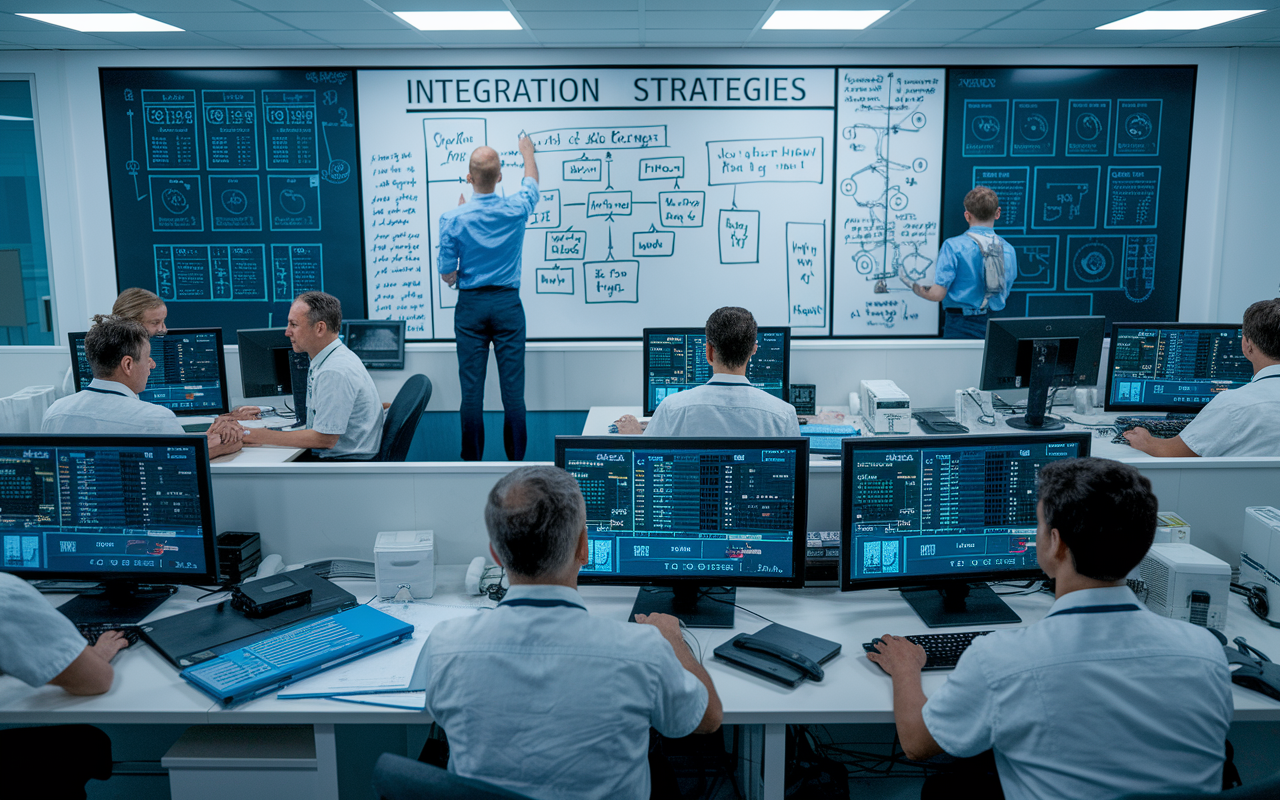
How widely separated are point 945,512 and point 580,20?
330cm

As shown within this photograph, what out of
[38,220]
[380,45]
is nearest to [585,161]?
[380,45]

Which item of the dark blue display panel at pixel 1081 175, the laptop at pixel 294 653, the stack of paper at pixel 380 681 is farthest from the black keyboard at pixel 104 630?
the dark blue display panel at pixel 1081 175

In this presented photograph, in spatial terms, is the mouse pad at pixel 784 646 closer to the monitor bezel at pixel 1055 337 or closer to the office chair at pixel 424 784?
the office chair at pixel 424 784

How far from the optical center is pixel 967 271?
201 inches

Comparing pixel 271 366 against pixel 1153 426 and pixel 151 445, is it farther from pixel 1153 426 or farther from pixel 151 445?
pixel 1153 426

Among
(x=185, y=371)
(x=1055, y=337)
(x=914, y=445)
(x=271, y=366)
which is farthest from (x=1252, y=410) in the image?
(x=185, y=371)

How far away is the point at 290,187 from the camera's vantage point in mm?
5320

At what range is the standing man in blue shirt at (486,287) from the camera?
4.85 m

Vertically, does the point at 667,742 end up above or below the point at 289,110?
below

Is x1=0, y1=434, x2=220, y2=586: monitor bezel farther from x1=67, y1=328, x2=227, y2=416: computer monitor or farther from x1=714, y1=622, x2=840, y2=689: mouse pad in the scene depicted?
x1=67, y1=328, x2=227, y2=416: computer monitor

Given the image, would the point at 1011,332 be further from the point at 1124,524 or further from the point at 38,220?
the point at 38,220

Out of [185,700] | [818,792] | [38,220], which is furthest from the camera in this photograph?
[38,220]

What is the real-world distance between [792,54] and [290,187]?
3131 millimetres

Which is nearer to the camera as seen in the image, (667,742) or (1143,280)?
(667,742)
